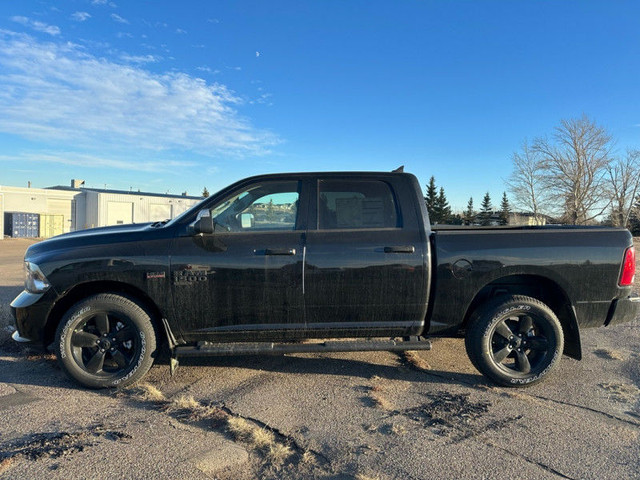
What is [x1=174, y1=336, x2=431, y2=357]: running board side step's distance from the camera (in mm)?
3812

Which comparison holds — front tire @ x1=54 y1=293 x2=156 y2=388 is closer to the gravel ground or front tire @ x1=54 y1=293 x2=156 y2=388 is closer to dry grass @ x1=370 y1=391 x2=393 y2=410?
the gravel ground

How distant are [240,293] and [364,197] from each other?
148 centimetres

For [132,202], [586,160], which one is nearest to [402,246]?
[586,160]

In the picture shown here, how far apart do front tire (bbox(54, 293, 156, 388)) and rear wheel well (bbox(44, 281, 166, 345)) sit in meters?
0.09

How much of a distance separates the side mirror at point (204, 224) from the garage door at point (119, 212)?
157ft

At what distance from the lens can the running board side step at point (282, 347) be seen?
3.81m

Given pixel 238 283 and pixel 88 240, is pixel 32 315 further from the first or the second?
pixel 238 283

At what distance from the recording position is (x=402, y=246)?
3.91m

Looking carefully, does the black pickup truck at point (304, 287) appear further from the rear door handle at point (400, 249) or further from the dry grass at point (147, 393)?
the dry grass at point (147, 393)

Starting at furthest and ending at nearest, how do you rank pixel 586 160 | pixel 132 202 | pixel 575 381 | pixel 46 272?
pixel 132 202 → pixel 586 160 → pixel 575 381 → pixel 46 272

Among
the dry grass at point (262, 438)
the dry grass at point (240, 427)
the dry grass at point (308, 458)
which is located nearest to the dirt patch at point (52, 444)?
the dry grass at point (240, 427)

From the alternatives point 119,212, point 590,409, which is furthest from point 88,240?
point 119,212

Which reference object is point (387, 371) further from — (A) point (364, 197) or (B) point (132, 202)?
(B) point (132, 202)

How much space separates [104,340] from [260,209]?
1.84m
